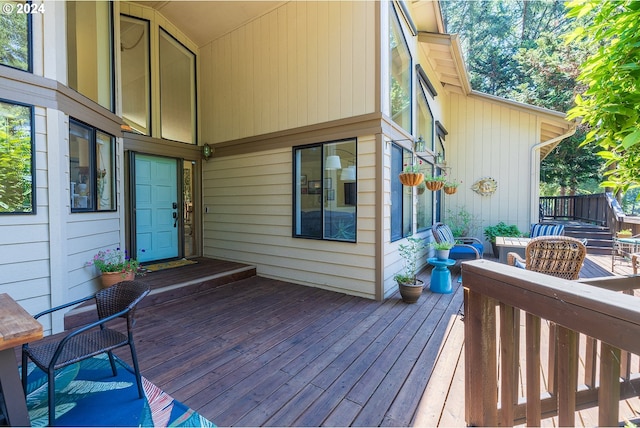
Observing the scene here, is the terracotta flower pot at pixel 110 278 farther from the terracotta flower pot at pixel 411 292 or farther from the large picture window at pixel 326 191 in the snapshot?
the terracotta flower pot at pixel 411 292

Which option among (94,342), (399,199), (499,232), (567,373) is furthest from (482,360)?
(499,232)

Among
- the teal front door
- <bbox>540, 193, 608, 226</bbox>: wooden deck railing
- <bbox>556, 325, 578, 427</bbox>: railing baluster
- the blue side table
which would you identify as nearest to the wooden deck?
the blue side table

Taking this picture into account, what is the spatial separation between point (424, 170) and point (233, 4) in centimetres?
481

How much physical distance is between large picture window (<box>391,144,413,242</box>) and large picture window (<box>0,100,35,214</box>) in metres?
4.21

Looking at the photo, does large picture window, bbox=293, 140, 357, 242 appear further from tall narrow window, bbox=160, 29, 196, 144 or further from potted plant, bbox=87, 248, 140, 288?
tall narrow window, bbox=160, 29, 196, 144

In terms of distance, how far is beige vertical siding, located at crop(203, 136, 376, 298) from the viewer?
4.02m

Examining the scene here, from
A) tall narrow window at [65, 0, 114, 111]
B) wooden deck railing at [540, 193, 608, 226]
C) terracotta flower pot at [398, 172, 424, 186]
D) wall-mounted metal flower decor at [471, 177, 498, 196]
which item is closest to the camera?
tall narrow window at [65, 0, 114, 111]

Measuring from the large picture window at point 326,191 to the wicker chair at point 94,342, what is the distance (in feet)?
8.96

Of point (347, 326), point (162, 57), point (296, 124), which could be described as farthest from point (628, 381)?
point (162, 57)

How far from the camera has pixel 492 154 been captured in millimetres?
7664

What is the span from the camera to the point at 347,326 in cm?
317

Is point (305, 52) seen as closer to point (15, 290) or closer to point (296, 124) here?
point (296, 124)

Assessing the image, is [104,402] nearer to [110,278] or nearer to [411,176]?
[110,278]

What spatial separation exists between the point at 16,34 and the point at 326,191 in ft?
12.2
